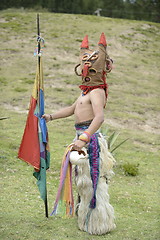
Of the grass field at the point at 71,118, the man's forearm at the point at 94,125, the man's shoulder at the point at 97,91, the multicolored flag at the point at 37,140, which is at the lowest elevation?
the grass field at the point at 71,118

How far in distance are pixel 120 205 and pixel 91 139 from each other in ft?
6.46

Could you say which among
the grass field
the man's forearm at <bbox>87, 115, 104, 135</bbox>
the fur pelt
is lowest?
the grass field

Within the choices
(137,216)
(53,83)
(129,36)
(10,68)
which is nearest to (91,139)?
(137,216)

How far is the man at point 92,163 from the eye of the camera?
438cm

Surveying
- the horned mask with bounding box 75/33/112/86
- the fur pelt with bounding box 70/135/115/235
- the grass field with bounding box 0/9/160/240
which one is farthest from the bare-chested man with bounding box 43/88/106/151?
the grass field with bounding box 0/9/160/240

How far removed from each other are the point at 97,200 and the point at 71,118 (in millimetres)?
8217

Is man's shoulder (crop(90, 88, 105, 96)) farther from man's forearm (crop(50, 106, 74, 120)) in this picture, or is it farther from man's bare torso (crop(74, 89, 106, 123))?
man's forearm (crop(50, 106, 74, 120))

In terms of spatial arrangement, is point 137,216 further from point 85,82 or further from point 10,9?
point 10,9

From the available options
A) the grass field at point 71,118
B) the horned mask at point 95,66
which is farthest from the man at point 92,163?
the grass field at point 71,118

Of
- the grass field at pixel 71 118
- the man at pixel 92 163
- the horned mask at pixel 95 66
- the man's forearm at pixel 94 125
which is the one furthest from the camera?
the grass field at pixel 71 118

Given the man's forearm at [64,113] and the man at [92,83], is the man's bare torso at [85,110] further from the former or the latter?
the man's forearm at [64,113]

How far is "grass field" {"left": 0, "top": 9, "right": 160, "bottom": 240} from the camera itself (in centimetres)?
493

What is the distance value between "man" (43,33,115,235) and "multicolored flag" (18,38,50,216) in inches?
11.9

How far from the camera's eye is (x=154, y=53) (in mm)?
21484
